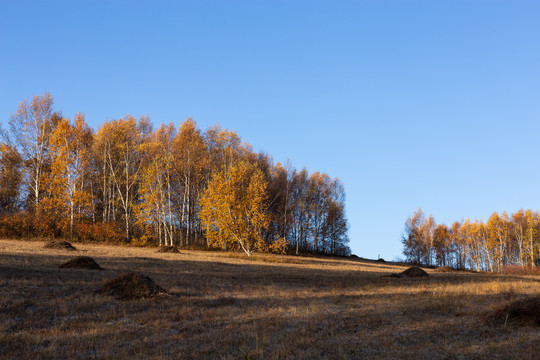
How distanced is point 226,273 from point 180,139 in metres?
33.4

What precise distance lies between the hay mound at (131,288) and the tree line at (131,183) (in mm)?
23878

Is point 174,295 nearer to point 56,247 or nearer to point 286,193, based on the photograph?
point 56,247

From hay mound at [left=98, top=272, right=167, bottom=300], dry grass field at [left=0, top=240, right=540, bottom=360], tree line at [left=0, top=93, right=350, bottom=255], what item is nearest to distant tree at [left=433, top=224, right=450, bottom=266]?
tree line at [left=0, top=93, right=350, bottom=255]

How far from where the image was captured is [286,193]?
6150 centimetres

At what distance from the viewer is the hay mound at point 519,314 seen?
9883 millimetres

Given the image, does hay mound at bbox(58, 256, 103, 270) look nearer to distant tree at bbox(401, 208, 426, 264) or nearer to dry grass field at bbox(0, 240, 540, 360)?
dry grass field at bbox(0, 240, 540, 360)

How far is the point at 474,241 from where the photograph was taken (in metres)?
86.2

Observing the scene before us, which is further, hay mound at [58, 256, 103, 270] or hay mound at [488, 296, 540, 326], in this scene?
hay mound at [58, 256, 103, 270]

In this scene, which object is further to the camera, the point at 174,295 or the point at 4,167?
the point at 4,167

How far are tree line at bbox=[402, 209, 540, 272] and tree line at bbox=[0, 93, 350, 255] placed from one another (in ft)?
140

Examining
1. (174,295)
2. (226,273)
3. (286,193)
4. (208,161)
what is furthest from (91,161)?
(174,295)

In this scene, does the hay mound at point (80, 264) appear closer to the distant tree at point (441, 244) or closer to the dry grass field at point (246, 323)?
the dry grass field at point (246, 323)

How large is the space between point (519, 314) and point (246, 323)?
7.25 meters

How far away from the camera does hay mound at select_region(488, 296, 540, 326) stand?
9.88m
